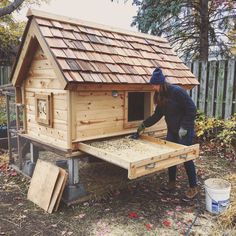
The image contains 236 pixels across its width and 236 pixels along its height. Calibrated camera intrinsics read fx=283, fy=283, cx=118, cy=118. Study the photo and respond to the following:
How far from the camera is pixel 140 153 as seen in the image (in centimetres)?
414

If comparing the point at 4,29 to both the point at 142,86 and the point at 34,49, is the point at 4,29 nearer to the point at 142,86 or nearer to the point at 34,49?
the point at 34,49

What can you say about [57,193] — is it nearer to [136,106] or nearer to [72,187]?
[72,187]

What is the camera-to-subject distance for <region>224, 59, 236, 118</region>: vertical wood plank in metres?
7.46

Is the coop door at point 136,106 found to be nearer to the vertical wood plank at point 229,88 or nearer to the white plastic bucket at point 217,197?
the white plastic bucket at point 217,197

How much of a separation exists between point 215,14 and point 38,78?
737 cm

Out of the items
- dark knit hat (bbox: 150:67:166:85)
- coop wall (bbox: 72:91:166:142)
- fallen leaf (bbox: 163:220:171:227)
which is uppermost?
dark knit hat (bbox: 150:67:166:85)

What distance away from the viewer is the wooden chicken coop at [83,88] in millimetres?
4156

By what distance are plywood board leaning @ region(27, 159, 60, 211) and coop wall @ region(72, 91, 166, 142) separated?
74cm

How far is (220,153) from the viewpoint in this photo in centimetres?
734

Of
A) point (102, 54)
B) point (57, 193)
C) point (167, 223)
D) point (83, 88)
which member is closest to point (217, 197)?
point (167, 223)

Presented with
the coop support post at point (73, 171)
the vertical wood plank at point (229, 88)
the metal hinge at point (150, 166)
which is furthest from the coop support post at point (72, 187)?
the vertical wood plank at point (229, 88)

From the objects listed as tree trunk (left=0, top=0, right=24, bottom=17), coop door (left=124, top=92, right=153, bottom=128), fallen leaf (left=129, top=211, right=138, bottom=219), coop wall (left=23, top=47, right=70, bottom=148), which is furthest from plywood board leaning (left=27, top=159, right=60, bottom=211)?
tree trunk (left=0, top=0, right=24, bottom=17)

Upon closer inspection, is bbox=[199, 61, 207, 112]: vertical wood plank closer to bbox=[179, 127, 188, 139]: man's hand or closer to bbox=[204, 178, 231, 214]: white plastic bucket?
bbox=[179, 127, 188, 139]: man's hand

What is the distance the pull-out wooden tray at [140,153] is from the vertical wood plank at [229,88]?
360 centimetres
